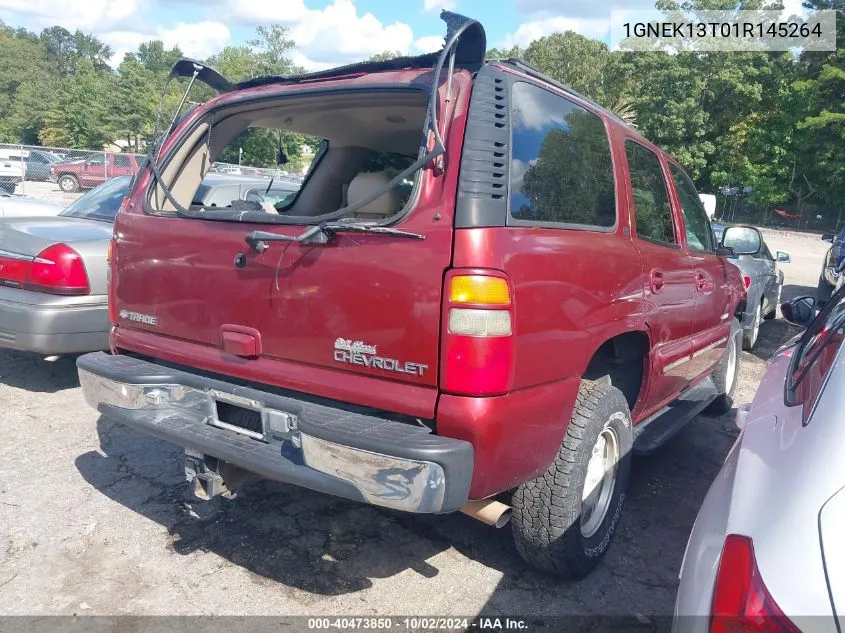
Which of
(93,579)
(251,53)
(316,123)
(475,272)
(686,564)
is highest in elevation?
(251,53)

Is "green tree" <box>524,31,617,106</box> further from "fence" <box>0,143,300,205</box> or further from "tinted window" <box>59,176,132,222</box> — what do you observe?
"tinted window" <box>59,176,132,222</box>

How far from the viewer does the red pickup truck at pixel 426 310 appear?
2209 millimetres

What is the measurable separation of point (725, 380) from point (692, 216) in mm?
1729

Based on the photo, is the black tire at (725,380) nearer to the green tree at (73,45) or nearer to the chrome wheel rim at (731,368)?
the chrome wheel rim at (731,368)

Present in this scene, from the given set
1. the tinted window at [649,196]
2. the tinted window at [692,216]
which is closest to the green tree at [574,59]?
the tinted window at [692,216]

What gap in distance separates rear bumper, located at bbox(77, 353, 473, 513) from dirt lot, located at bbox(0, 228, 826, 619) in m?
0.70

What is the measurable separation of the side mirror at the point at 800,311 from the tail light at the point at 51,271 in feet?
15.0

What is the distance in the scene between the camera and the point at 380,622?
8.53 feet

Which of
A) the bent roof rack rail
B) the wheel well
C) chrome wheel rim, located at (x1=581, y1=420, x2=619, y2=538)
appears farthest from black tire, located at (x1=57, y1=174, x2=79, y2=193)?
chrome wheel rim, located at (x1=581, y1=420, x2=619, y2=538)

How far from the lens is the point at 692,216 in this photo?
170 inches

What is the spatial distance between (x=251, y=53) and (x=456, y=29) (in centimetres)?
7128

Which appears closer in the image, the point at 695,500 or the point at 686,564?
the point at 686,564

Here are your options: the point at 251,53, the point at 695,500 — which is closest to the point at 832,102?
the point at 695,500

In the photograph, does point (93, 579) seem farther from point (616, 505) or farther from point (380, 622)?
point (616, 505)
